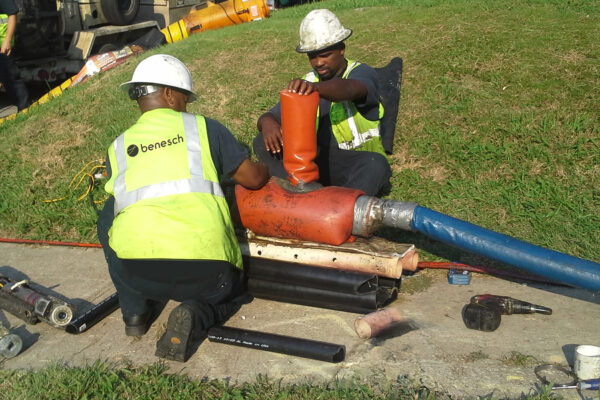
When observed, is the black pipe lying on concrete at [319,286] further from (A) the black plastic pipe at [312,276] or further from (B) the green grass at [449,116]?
(B) the green grass at [449,116]

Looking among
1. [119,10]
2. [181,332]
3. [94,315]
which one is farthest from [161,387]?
[119,10]

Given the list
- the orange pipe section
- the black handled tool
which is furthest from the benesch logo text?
the black handled tool

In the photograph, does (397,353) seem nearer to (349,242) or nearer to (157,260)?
(349,242)

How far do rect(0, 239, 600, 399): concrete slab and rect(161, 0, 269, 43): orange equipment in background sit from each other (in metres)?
7.60

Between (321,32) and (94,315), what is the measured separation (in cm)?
256

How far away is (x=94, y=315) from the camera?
3.87 metres

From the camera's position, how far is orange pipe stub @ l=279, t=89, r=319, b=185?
387cm

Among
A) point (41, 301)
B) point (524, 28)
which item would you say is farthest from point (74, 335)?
point (524, 28)

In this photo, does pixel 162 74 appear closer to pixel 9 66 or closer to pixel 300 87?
pixel 300 87

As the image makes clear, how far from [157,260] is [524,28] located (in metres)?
5.09

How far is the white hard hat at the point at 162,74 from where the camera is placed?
3.67 meters

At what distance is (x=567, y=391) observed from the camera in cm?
280

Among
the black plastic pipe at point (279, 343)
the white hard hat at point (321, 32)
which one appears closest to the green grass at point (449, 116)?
the white hard hat at point (321, 32)

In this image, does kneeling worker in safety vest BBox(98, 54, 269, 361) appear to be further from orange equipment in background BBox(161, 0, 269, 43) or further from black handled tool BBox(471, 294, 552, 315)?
orange equipment in background BBox(161, 0, 269, 43)
